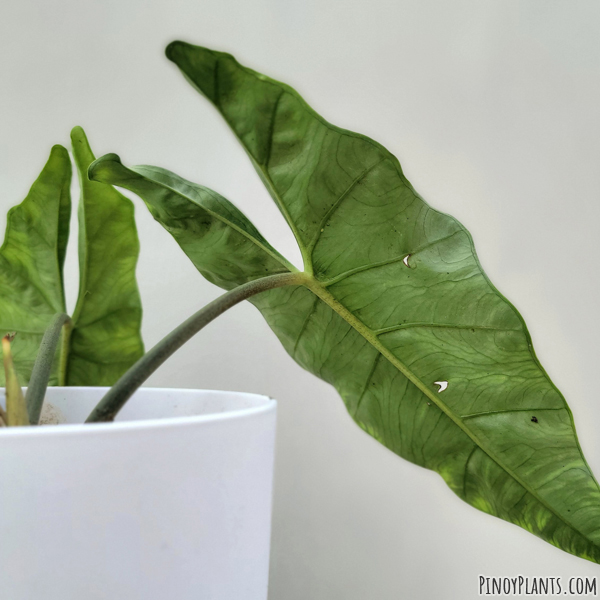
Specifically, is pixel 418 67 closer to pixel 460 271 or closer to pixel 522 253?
pixel 522 253

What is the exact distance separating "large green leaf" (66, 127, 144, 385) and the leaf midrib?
27cm

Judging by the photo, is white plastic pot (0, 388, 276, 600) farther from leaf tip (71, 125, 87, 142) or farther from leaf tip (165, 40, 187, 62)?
leaf tip (71, 125, 87, 142)

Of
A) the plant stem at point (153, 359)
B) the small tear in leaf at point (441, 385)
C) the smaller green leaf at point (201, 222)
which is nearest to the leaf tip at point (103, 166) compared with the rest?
the smaller green leaf at point (201, 222)

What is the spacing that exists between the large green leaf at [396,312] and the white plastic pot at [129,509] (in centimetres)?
22

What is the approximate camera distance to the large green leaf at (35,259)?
643 millimetres

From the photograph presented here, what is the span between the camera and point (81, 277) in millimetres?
673

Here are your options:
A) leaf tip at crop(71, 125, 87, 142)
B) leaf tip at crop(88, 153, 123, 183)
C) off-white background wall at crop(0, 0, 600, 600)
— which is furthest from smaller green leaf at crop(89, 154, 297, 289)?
off-white background wall at crop(0, 0, 600, 600)

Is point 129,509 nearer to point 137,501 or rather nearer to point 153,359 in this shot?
point 137,501

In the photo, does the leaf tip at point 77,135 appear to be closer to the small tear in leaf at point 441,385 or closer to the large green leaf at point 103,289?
the large green leaf at point 103,289

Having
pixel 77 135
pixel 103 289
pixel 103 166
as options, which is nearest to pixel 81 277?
pixel 103 289

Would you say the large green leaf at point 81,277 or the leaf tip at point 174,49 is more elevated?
the leaf tip at point 174,49

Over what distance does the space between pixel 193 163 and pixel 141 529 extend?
0.72 m

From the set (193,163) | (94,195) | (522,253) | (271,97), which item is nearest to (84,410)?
(94,195)

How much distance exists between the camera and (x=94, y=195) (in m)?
0.63
